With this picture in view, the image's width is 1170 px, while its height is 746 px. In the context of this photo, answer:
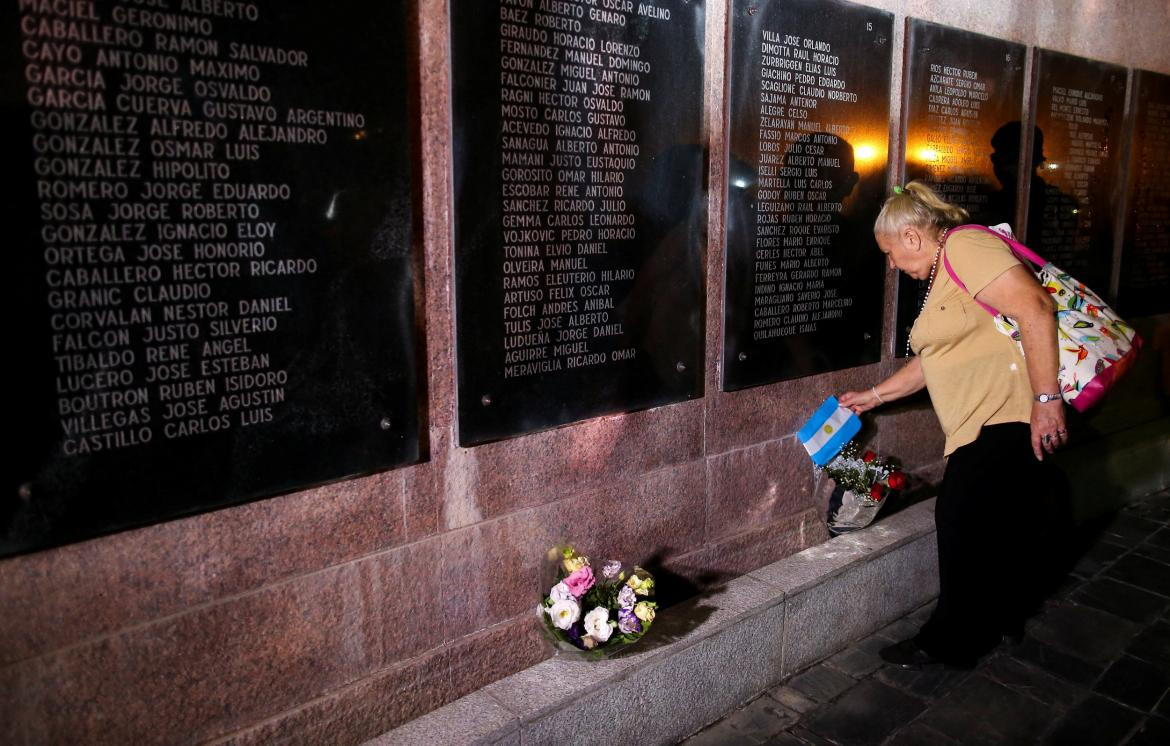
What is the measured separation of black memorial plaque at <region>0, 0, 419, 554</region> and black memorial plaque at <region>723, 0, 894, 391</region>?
1.62 metres

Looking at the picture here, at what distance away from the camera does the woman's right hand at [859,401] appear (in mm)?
4117

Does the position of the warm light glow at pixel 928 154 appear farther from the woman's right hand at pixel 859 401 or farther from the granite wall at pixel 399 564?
the granite wall at pixel 399 564

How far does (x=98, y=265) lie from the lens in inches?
83.1

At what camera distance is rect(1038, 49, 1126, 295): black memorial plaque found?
17.7 feet

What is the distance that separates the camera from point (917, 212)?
144 inches

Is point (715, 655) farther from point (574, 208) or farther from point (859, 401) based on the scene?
point (574, 208)

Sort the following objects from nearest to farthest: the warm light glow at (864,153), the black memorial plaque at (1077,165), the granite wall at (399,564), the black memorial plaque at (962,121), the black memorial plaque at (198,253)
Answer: the black memorial plaque at (198,253) → the granite wall at (399,564) → the warm light glow at (864,153) → the black memorial plaque at (962,121) → the black memorial plaque at (1077,165)

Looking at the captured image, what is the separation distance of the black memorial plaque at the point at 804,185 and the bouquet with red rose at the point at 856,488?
0.50 m

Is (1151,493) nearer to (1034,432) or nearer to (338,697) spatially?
(1034,432)

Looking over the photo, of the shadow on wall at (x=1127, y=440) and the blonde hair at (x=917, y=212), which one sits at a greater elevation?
the blonde hair at (x=917, y=212)

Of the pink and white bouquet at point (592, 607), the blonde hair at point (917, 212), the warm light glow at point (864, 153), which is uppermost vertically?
the warm light glow at point (864, 153)

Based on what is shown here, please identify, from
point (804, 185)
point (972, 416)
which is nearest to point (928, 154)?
point (804, 185)

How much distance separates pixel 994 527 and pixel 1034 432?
1.51 ft

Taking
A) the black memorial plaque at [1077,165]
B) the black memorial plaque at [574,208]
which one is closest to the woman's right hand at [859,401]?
the black memorial plaque at [574,208]
